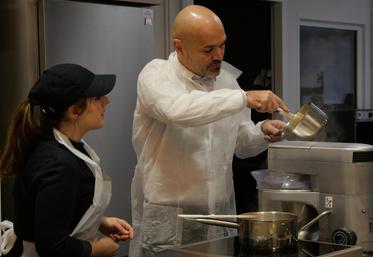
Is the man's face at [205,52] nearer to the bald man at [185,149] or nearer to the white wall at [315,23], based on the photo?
the bald man at [185,149]

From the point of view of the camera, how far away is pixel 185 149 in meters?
2.17

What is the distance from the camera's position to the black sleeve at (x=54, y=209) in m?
1.48

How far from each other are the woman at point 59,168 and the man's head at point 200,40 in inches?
21.1

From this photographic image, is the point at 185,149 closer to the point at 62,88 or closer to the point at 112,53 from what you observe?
the point at 62,88

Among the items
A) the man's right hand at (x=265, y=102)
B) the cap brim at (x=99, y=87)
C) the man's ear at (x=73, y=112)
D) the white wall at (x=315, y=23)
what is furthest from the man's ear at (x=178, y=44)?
the white wall at (x=315, y=23)

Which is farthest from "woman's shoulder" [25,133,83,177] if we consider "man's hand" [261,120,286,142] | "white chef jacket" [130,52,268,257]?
"man's hand" [261,120,286,142]

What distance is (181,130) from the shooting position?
2.17 metres

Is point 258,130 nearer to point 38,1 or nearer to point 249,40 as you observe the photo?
point 38,1

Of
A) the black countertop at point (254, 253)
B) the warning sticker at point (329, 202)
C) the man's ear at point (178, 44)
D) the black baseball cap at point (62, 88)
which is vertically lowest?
the black countertop at point (254, 253)

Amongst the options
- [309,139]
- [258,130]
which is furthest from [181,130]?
[309,139]

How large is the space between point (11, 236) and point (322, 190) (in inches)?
35.3

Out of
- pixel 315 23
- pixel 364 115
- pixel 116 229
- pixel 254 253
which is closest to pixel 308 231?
pixel 254 253

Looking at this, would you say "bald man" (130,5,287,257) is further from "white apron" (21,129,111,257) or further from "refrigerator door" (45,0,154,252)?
"refrigerator door" (45,0,154,252)

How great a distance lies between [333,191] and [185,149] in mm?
588
